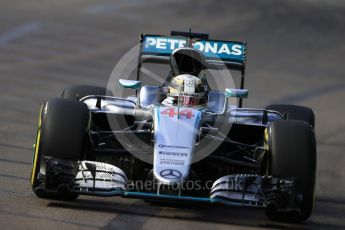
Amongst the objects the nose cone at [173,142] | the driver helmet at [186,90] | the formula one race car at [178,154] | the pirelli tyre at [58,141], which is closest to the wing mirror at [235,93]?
the formula one race car at [178,154]

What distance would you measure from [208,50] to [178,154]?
3716mm

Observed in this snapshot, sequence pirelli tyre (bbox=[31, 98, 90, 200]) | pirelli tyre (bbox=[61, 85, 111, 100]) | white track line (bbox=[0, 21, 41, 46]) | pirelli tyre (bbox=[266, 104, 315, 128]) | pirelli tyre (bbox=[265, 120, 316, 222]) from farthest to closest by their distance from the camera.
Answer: white track line (bbox=[0, 21, 41, 46]) → pirelli tyre (bbox=[61, 85, 111, 100]) → pirelli tyre (bbox=[266, 104, 315, 128]) → pirelli tyre (bbox=[31, 98, 90, 200]) → pirelli tyre (bbox=[265, 120, 316, 222])

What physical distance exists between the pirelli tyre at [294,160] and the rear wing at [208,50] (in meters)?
3.40

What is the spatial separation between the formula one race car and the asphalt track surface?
0.30 metres

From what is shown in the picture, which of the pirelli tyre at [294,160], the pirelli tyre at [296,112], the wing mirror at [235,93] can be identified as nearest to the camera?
the pirelli tyre at [294,160]

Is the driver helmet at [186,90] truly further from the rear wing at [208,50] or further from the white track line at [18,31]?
the white track line at [18,31]

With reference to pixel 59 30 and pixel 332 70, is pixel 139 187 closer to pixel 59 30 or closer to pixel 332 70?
pixel 332 70

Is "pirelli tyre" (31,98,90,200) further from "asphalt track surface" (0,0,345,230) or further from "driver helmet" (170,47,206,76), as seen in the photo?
"driver helmet" (170,47,206,76)

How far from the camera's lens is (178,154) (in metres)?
10.0

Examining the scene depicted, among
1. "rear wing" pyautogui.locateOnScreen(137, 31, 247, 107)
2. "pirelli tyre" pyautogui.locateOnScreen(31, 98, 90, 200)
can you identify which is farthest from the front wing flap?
"rear wing" pyautogui.locateOnScreen(137, 31, 247, 107)

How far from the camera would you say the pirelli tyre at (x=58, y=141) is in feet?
32.8

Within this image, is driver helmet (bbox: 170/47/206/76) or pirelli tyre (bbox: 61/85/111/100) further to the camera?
pirelli tyre (bbox: 61/85/111/100)

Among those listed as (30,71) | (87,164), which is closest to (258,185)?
(87,164)

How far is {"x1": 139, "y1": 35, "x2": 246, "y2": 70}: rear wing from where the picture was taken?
1345cm
